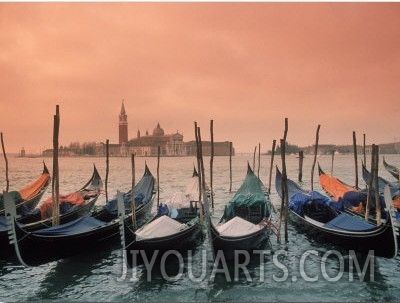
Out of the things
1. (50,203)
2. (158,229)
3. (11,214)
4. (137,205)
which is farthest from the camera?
(137,205)

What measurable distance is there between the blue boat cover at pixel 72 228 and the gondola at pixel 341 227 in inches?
188

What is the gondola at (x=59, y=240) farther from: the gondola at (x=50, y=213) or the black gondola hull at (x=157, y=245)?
the gondola at (x=50, y=213)

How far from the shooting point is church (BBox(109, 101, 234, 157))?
11256 centimetres

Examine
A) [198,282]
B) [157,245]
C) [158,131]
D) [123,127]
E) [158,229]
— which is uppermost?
[123,127]

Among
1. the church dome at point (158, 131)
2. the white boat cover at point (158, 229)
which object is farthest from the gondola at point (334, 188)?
the church dome at point (158, 131)

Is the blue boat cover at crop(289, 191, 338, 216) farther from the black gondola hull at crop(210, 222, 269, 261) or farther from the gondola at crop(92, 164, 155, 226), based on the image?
the gondola at crop(92, 164, 155, 226)

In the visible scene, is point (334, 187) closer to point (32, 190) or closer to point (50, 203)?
point (50, 203)

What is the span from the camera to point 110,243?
854 cm

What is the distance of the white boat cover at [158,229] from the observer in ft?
22.6

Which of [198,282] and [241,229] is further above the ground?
[241,229]

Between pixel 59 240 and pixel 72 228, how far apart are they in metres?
0.52

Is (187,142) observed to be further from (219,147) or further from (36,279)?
(36,279)

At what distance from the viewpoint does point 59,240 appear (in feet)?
22.1

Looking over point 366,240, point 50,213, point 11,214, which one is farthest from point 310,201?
point 11,214
